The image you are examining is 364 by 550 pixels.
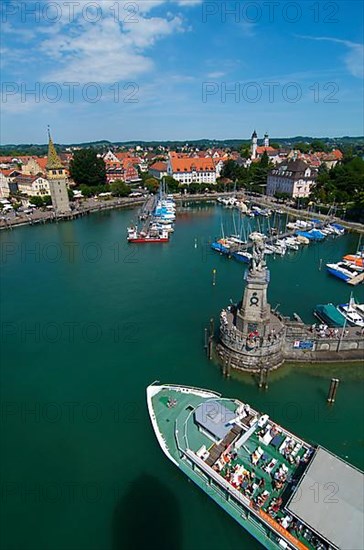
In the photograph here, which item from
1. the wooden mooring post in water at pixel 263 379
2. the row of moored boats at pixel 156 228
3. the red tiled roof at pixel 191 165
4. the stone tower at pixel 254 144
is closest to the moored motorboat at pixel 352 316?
the wooden mooring post in water at pixel 263 379

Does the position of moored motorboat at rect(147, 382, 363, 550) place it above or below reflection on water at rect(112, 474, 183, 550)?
above

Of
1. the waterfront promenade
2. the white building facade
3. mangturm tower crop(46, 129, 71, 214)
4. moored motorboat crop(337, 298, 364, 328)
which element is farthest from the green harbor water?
the white building facade

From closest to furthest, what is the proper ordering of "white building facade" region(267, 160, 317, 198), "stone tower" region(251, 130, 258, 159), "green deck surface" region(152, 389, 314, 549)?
"green deck surface" region(152, 389, 314, 549)
"white building facade" region(267, 160, 317, 198)
"stone tower" region(251, 130, 258, 159)

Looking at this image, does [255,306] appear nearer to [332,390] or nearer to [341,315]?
[332,390]

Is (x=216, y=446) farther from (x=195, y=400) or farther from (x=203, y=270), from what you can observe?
(x=203, y=270)

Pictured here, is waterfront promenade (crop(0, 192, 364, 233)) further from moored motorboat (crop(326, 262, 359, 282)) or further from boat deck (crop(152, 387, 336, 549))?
boat deck (crop(152, 387, 336, 549))

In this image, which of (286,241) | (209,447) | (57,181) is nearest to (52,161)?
(57,181)

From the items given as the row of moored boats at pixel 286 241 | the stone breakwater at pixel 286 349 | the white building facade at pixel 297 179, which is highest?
the white building facade at pixel 297 179

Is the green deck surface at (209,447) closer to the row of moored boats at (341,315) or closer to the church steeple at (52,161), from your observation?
the row of moored boats at (341,315)
